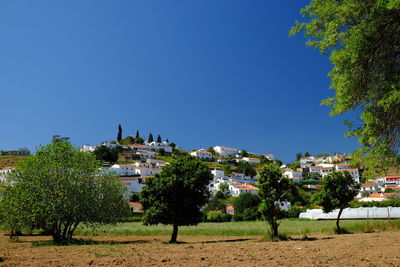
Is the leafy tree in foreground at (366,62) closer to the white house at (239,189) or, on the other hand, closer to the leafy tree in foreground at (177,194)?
the leafy tree in foreground at (177,194)

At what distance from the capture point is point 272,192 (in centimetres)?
2344

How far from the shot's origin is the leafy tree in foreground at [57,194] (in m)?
23.3

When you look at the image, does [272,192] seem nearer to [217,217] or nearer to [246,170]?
[217,217]

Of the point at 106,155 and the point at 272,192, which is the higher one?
the point at 106,155

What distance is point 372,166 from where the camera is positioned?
997cm

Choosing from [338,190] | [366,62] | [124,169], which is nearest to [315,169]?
[124,169]

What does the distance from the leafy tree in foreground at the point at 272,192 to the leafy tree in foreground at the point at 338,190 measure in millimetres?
10496

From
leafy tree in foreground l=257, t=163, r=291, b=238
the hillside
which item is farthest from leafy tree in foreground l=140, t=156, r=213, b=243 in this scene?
the hillside

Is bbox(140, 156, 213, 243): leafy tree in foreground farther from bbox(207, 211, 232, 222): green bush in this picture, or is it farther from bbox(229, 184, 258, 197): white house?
bbox(229, 184, 258, 197): white house

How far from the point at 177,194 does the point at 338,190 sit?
17.6 metres

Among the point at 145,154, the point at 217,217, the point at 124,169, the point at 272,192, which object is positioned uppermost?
the point at 145,154

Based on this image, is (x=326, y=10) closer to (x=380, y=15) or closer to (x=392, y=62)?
(x=380, y=15)

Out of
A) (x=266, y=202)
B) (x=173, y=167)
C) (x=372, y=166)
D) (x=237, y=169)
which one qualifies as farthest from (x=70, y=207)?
(x=237, y=169)

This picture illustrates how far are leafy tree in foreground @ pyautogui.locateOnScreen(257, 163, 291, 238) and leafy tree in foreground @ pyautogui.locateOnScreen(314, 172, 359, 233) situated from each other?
1050 centimetres
